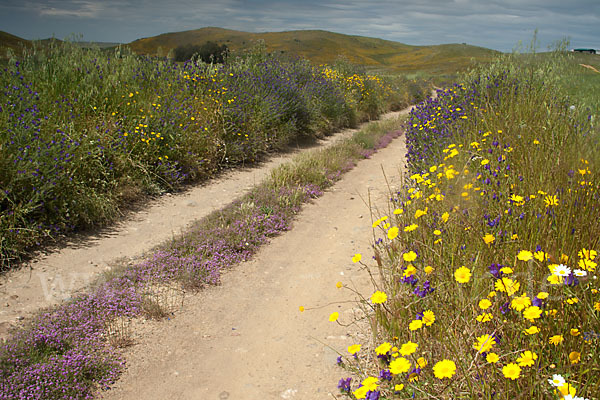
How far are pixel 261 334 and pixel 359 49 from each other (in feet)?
245

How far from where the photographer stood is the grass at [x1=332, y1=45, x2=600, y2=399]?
189cm

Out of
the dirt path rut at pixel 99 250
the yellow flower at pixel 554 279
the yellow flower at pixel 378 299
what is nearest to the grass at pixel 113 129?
the dirt path rut at pixel 99 250

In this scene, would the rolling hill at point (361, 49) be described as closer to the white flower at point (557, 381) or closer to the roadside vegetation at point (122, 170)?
the roadside vegetation at point (122, 170)

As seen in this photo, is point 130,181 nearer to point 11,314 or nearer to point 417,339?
point 11,314

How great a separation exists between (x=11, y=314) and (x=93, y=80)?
4535 millimetres

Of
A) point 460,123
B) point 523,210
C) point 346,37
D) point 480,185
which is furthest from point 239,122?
point 346,37

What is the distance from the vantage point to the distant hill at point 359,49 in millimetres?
41406

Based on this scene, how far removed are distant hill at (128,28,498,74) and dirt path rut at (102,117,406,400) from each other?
38.2m

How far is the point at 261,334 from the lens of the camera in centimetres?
342

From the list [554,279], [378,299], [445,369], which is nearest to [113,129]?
[378,299]

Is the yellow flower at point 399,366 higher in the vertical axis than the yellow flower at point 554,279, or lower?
lower

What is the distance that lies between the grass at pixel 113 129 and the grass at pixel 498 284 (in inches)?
140

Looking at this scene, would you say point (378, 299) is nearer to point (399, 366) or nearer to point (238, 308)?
point (399, 366)

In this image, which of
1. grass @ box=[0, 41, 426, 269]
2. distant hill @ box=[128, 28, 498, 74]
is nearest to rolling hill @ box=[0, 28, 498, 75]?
distant hill @ box=[128, 28, 498, 74]
